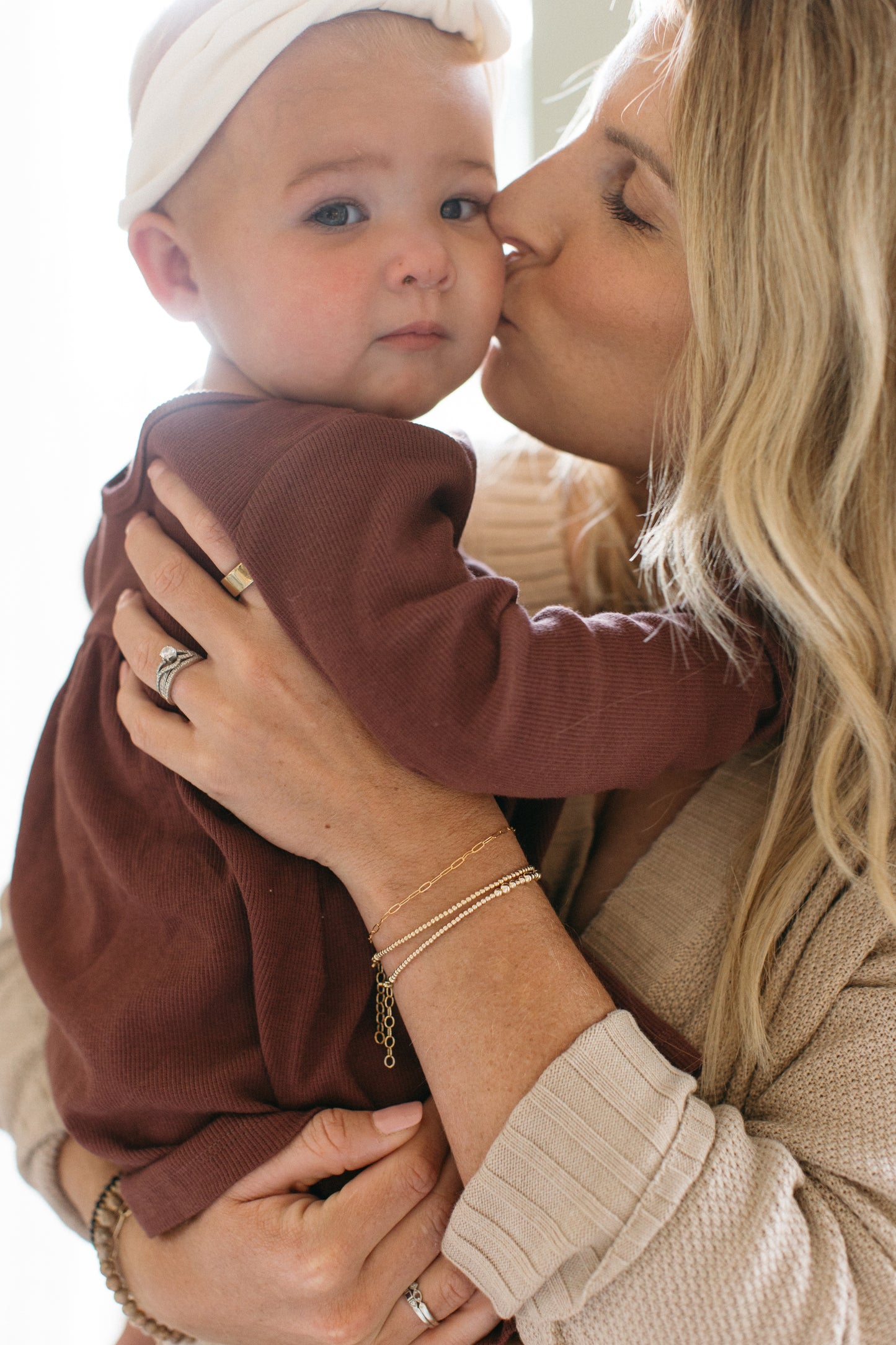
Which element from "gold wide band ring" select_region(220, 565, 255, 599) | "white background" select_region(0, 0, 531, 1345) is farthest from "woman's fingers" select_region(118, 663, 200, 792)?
"white background" select_region(0, 0, 531, 1345)

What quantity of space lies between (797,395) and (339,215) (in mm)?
571

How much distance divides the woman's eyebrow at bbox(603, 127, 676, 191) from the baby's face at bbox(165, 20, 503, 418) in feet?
0.63

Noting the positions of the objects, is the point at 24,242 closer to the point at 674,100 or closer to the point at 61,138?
the point at 61,138

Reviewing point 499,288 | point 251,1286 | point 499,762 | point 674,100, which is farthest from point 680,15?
point 251,1286

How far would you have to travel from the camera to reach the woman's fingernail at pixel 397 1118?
105 cm

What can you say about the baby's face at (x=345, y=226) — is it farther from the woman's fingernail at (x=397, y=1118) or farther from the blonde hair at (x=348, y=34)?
the woman's fingernail at (x=397, y=1118)

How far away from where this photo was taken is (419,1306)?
108cm

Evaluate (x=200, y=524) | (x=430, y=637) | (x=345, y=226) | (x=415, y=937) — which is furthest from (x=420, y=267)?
(x=415, y=937)

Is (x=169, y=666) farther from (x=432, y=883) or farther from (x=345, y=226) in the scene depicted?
(x=345, y=226)

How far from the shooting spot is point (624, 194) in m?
1.17

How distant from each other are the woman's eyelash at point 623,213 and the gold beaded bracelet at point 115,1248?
131 centimetres

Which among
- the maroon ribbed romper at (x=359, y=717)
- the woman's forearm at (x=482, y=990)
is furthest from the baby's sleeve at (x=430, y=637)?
the woman's forearm at (x=482, y=990)

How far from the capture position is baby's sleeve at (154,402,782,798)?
3.05ft

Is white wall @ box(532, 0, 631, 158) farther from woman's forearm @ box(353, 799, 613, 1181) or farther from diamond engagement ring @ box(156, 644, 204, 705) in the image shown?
woman's forearm @ box(353, 799, 613, 1181)
